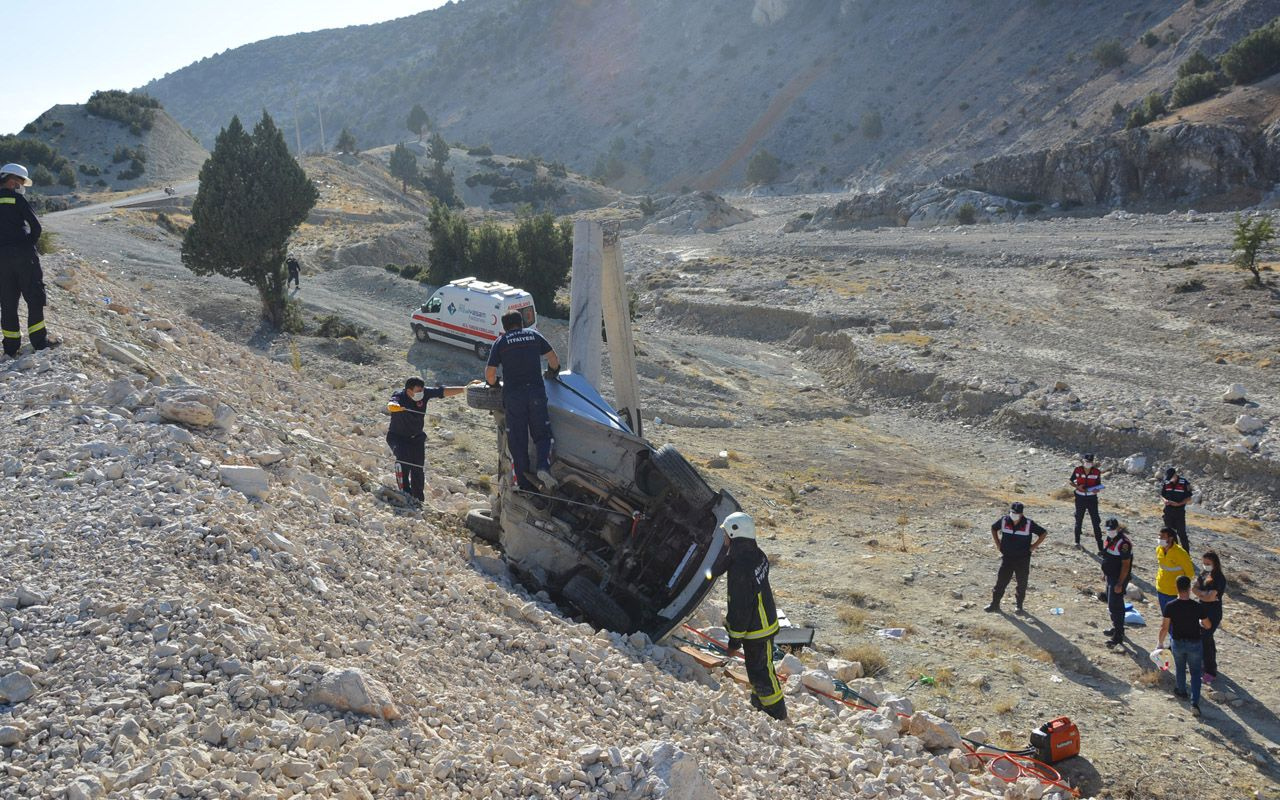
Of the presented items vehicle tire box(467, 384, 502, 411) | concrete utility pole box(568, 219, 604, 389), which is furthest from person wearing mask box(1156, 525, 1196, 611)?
vehicle tire box(467, 384, 502, 411)

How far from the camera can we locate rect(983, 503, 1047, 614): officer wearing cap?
12188 mm

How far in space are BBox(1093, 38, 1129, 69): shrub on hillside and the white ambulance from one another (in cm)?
6247

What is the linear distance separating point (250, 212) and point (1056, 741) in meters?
20.8

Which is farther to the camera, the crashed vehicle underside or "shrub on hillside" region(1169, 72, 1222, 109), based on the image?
"shrub on hillside" region(1169, 72, 1222, 109)

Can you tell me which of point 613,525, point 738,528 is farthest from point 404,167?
point 738,528

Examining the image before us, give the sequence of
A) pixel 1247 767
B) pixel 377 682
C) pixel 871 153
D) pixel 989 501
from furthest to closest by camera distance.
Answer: pixel 871 153, pixel 989 501, pixel 1247 767, pixel 377 682

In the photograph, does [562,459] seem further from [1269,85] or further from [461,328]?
[1269,85]

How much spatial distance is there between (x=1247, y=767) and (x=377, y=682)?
7.63 m

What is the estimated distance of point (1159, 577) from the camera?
36.7 ft

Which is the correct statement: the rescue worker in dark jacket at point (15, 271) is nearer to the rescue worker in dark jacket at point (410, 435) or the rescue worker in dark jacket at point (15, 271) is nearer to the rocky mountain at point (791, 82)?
the rescue worker in dark jacket at point (410, 435)

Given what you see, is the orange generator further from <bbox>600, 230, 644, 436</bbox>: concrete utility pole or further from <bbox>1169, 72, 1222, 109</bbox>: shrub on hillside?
<bbox>1169, 72, 1222, 109</bbox>: shrub on hillside

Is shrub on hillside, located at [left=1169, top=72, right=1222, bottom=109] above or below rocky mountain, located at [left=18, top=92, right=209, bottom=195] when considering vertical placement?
above

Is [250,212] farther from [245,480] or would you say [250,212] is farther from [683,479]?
[683,479]

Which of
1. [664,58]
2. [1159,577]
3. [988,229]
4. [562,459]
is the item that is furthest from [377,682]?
[664,58]
